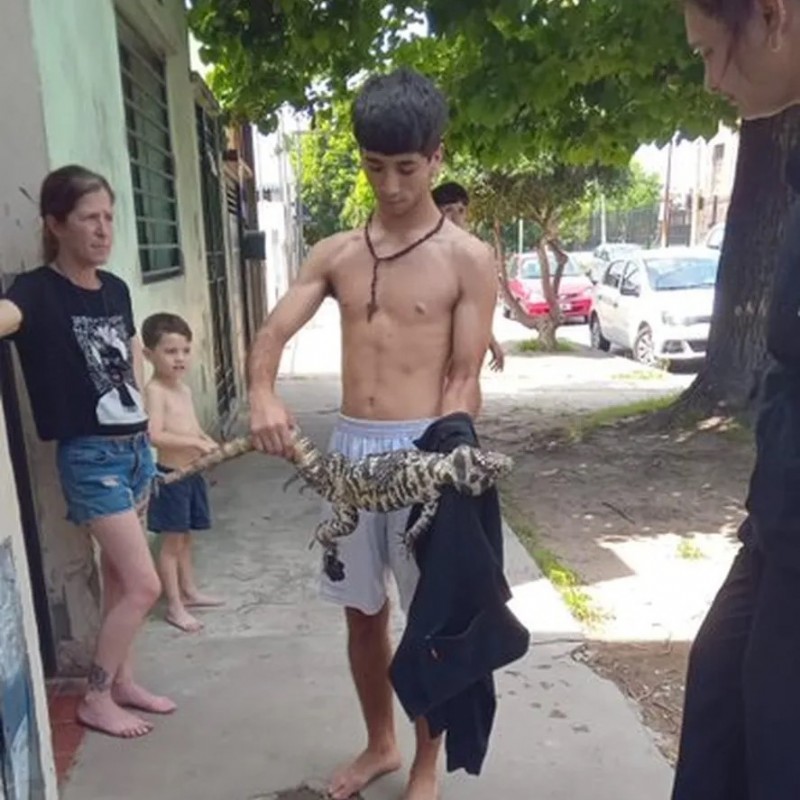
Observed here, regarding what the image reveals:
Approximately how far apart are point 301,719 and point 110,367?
122 cm

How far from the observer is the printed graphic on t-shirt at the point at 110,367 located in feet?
8.85

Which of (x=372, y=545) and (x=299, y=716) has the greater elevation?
(x=372, y=545)

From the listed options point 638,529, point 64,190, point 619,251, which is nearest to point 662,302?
point 619,251

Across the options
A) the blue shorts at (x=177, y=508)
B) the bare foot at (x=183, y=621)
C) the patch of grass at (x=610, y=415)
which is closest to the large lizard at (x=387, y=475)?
the blue shorts at (x=177, y=508)

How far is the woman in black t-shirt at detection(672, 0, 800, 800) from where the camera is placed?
1.37 meters

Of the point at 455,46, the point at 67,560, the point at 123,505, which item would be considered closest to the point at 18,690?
the point at 123,505

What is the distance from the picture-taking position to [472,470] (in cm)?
204

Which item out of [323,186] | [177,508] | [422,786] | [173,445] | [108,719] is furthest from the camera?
[323,186]

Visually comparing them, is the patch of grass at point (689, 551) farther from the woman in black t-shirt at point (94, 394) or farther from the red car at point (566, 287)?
the red car at point (566, 287)

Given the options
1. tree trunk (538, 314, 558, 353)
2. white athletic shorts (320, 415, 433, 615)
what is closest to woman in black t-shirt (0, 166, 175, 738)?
white athletic shorts (320, 415, 433, 615)

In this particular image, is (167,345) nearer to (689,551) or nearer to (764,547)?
(764,547)

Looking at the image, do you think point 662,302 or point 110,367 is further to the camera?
point 662,302

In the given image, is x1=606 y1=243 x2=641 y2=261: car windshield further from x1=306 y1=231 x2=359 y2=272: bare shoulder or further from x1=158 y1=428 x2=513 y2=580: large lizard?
x1=158 y1=428 x2=513 y2=580: large lizard

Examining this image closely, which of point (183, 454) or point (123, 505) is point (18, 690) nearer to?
point (123, 505)
